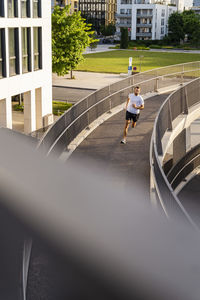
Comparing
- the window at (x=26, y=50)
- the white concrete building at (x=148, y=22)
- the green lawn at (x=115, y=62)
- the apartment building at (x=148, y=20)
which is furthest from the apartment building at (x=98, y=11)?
the window at (x=26, y=50)

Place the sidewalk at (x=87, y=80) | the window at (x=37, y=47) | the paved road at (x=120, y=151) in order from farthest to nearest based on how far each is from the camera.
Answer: the sidewalk at (x=87, y=80) → the window at (x=37, y=47) → the paved road at (x=120, y=151)

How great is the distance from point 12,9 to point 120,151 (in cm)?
1383

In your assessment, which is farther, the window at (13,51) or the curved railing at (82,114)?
the window at (13,51)

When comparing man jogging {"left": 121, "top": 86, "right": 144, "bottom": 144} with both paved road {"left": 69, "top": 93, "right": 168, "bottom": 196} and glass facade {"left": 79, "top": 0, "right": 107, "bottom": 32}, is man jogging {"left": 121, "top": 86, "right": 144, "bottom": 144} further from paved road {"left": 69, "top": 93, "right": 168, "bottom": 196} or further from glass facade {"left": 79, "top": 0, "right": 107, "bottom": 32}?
glass facade {"left": 79, "top": 0, "right": 107, "bottom": 32}

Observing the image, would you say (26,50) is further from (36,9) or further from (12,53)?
(36,9)

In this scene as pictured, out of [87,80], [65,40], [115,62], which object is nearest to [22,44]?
[65,40]

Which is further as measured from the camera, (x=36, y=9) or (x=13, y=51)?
(x=36, y=9)

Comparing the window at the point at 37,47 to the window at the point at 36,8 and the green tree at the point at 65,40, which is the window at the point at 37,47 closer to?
the window at the point at 36,8

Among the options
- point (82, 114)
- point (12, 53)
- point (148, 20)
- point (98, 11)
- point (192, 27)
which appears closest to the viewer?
point (82, 114)

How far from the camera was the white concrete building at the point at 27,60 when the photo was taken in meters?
21.7

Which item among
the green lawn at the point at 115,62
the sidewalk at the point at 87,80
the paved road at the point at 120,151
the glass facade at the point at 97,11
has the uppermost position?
the glass facade at the point at 97,11

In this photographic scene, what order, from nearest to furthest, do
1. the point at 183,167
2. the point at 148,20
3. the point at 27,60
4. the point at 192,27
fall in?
the point at 183,167
the point at 27,60
the point at 192,27
the point at 148,20

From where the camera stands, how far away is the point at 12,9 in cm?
2208

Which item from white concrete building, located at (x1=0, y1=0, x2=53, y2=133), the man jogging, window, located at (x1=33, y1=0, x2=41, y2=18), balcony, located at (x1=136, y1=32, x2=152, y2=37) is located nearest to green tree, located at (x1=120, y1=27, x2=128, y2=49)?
balcony, located at (x1=136, y1=32, x2=152, y2=37)
